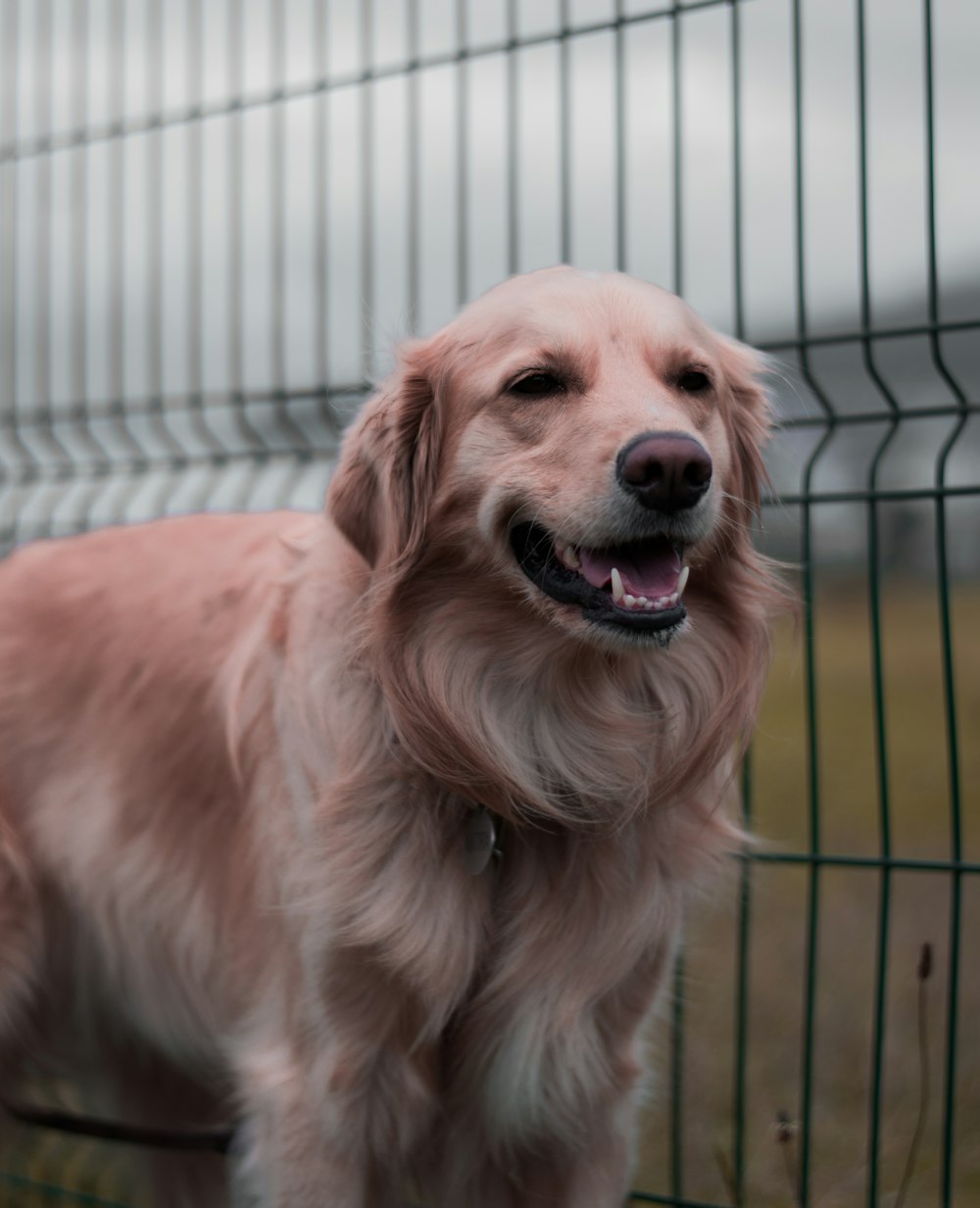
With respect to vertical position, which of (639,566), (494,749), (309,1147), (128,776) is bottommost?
(309,1147)

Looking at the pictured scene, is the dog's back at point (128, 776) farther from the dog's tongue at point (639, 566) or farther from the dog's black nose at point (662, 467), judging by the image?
the dog's black nose at point (662, 467)

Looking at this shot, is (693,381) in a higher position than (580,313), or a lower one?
lower

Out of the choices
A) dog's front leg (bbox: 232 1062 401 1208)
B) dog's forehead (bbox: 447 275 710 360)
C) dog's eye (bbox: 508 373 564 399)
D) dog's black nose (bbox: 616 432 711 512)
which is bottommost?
dog's front leg (bbox: 232 1062 401 1208)

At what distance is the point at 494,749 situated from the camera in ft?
7.95

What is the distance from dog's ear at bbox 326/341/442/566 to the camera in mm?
2408

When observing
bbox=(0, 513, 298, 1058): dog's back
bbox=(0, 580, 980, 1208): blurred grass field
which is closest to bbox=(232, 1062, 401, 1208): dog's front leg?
bbox=(0, 513, 298, 1058): dog's back

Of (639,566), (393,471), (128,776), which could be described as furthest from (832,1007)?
(393,471)

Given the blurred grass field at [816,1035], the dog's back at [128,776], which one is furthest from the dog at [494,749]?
the blurred grass field at [816,1035]

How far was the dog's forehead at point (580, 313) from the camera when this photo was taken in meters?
2.32

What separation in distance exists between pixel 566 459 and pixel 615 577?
225 millimetres

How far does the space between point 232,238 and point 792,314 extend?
179 cm

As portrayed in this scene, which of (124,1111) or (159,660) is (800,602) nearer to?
(159,660)

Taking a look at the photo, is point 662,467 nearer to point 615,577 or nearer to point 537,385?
point 615,577

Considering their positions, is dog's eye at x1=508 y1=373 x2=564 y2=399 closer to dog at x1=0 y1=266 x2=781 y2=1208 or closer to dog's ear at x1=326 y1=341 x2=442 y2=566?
dog at x1=0 y1=266 x2=781 y2=1208
